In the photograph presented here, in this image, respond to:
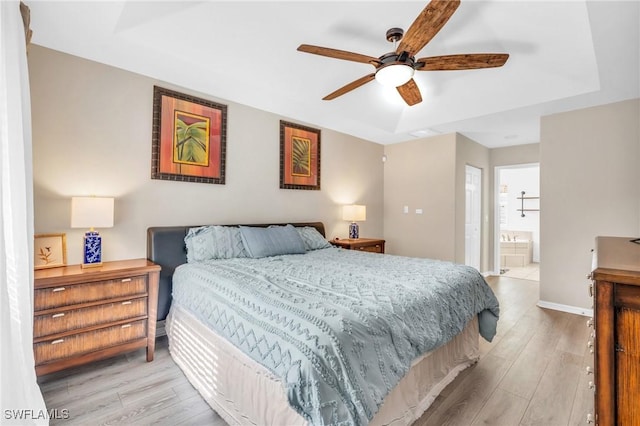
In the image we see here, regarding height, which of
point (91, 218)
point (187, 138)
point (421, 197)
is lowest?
point (91, 218)

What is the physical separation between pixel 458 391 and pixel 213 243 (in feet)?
7.63

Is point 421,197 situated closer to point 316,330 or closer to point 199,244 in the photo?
point 199,244

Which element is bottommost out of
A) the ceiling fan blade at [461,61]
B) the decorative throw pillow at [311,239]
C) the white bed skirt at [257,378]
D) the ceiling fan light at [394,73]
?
the white bed skirt at [257,378]

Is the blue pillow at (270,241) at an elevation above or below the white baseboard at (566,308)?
above

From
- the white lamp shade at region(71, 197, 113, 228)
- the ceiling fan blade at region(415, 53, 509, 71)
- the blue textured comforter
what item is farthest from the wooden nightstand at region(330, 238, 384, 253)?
the white lamp shade at region(71, 197, 113, 228)

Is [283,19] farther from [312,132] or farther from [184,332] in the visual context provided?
[184,332]

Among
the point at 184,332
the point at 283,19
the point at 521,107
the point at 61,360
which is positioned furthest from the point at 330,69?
the point at 61,360

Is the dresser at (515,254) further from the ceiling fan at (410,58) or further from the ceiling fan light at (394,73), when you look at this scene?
the ceiling fan light at (394,73)

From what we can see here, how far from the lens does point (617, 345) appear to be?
92cm

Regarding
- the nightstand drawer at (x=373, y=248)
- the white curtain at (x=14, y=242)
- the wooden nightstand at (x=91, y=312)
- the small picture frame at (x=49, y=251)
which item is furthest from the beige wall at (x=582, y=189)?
the small picture frame at (x=49, y=251)

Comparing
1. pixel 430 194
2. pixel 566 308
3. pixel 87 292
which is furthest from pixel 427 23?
pixel 566 308

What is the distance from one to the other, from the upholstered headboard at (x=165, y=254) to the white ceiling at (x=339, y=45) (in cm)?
154

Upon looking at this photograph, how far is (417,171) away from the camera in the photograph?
5.11 meters

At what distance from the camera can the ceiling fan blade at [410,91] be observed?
2.69 metres
